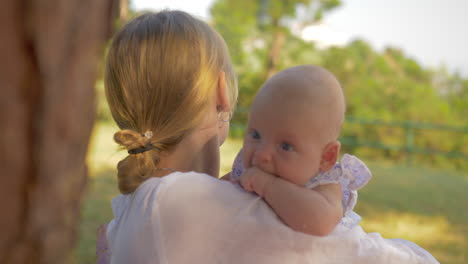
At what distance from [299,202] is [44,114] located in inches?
24.3

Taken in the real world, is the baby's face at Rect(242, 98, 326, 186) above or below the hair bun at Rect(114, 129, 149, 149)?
above

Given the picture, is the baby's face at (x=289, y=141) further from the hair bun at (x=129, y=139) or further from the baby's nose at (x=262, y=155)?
the hair bun at (x=129, y=139)

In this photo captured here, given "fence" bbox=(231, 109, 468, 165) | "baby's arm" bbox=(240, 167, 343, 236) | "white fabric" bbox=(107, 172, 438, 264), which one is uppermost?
"baby's arm" bbox=(240, 167, 343, 236)

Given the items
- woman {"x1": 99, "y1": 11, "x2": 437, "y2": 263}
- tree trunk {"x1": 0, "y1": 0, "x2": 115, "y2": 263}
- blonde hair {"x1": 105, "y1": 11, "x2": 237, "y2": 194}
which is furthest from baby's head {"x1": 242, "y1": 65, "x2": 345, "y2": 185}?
tree trunk {"x1": 0, "y1": 0, "x2": 115, "y2": 263}

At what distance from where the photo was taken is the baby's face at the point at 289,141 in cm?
116

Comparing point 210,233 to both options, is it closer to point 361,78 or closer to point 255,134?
point 255,134

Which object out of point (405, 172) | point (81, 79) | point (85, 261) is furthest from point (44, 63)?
point (405, 172)

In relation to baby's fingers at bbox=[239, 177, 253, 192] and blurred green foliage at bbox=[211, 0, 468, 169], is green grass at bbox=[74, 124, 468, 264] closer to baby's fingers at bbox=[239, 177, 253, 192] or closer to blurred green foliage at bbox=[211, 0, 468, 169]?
baby's fingers at bbox=[239, 177, 253, 192]

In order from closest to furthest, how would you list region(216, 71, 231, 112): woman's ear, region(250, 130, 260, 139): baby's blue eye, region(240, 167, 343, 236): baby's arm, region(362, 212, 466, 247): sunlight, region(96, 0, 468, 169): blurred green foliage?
1. region(240, 167, 343, 236): baby's arm
2. region(250, 130, 260, 139): baby's blue eye
3. region(216, 71, 231, 112): woman's ear
4. region(362, 212, 466, 247): sunlight
5. region(96, 0, 468, 169): blurred green foliage

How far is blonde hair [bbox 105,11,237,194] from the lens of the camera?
136cm

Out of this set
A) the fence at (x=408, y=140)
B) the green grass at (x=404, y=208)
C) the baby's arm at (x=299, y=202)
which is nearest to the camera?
the baby's arm at (x=299, y=202)

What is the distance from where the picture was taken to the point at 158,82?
1363 millimetres

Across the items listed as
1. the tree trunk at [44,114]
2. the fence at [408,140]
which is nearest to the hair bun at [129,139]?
the tree trunk at [44,114]

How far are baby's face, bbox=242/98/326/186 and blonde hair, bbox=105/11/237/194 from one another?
0.26m
